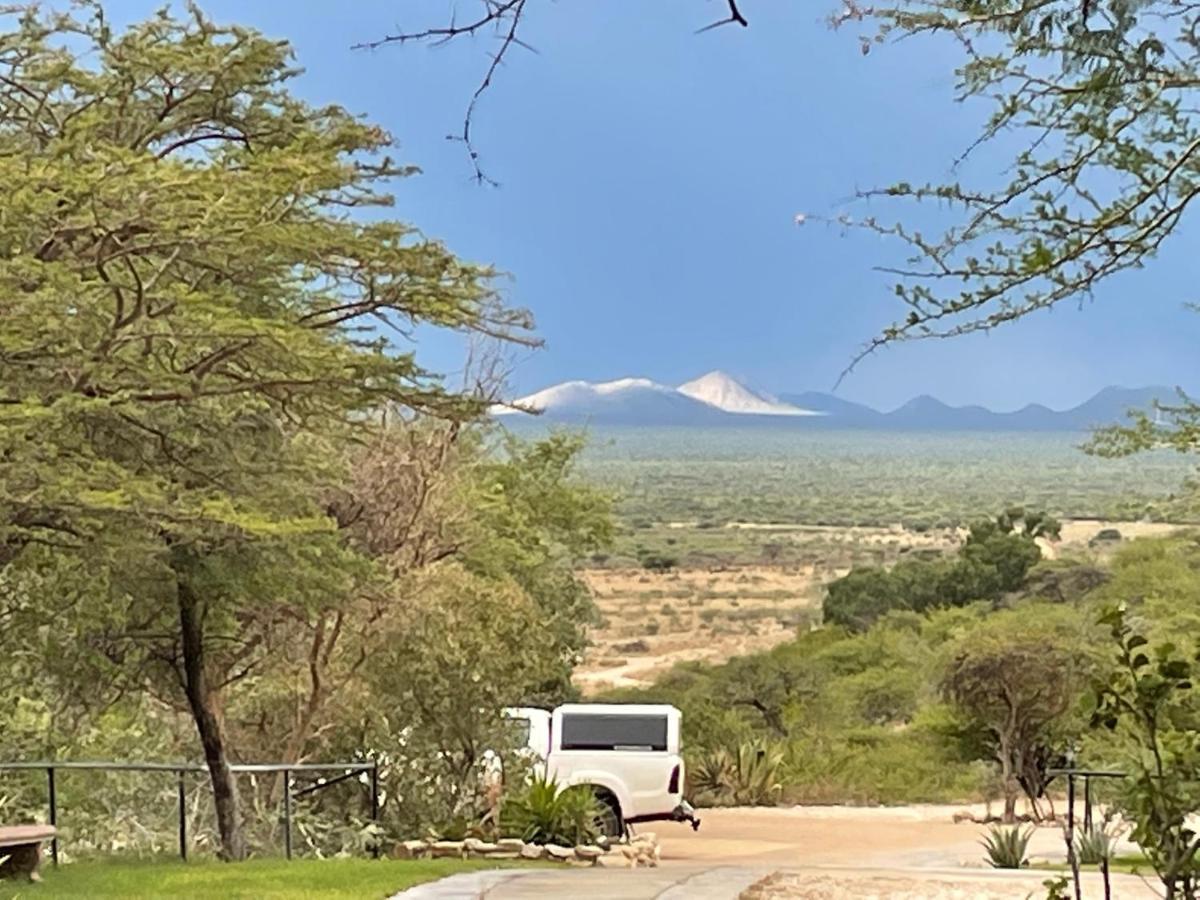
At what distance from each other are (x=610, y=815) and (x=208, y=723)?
3770mm

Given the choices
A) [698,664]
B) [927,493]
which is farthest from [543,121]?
[927,493]

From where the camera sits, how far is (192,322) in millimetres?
11539

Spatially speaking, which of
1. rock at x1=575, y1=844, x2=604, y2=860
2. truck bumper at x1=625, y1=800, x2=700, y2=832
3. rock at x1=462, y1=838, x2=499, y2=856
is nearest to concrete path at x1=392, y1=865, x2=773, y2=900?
rock at x1=575, y1=844, x2=604, y2=860

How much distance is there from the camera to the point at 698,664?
116ft

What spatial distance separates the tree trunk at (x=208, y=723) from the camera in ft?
45.2

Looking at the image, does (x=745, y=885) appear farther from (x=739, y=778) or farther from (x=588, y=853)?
(x=739, y=778)

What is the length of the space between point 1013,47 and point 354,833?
10.9 m

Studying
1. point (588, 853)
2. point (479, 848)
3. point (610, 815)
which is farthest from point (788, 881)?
point (610, 815)

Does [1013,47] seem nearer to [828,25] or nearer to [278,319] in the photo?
[828,25]

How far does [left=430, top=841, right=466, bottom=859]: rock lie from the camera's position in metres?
11.6

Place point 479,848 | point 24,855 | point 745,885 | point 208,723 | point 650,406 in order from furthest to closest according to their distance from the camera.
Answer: point 650,406 → point 208,723 → point 479,848 → point 24,855 → point 745,885

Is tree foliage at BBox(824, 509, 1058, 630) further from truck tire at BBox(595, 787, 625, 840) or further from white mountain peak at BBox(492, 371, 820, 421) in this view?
truck tire at BBox(595, 787, 625, 840)

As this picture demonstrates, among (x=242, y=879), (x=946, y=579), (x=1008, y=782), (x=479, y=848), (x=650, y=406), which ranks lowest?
(x=1008, y=782)

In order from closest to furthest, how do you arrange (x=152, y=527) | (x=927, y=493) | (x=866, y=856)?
1. (x=152, y=527)
2. (x=866, y=856)
3. (x=927, y=493)
